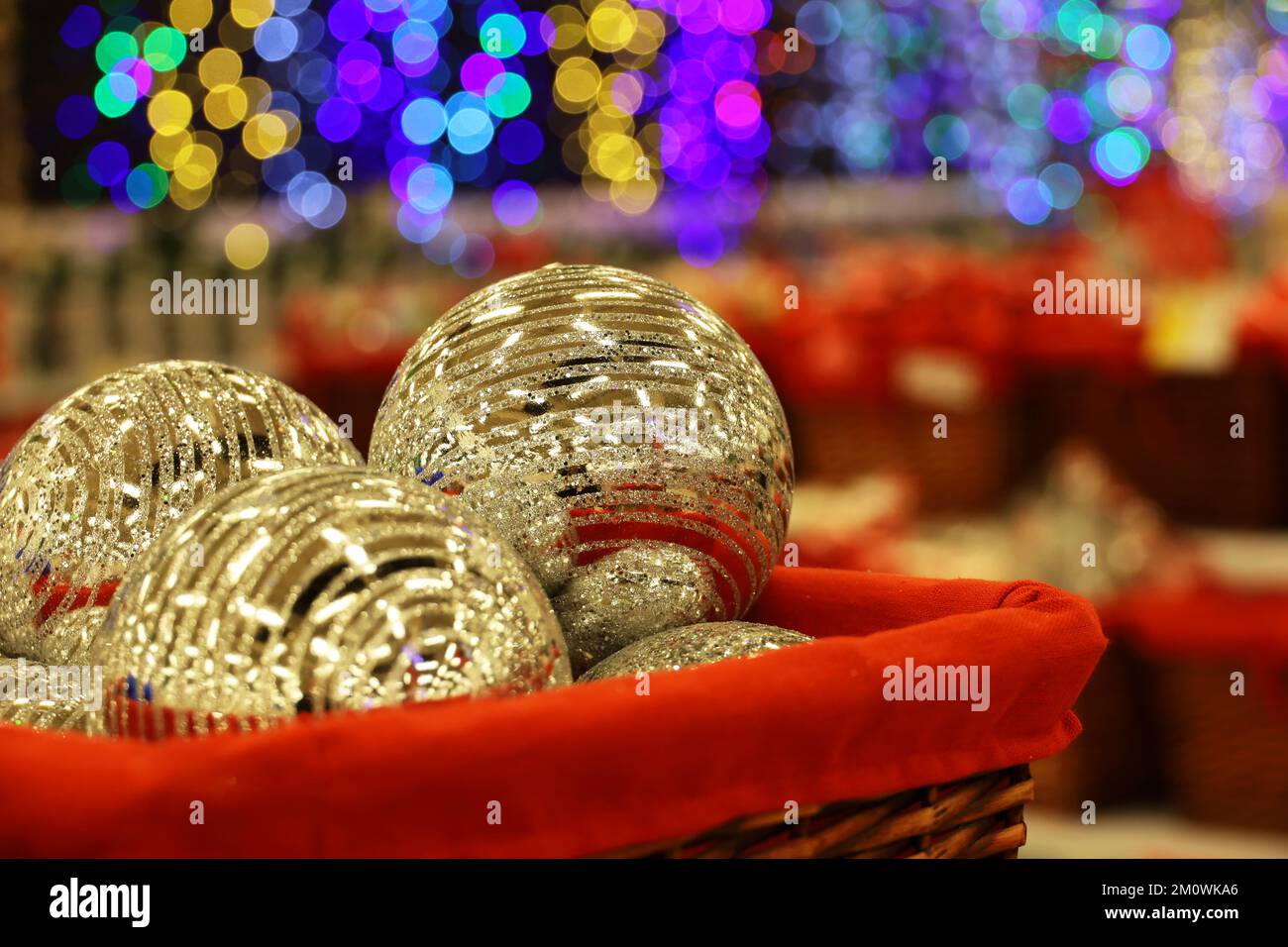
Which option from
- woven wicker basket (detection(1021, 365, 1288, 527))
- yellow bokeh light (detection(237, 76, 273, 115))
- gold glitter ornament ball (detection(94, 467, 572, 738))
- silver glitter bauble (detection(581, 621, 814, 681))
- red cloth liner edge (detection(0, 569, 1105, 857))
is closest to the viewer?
red cloth liner edge (detection(0, 569, 1105, 857))

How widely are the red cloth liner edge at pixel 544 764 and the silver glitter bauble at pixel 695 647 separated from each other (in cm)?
9

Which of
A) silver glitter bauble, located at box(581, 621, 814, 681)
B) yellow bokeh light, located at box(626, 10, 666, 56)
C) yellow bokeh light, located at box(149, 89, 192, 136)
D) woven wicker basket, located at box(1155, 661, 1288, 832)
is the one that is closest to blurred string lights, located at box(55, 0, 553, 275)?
yellow bokeh light, located at box(149, 89, 192, 136)

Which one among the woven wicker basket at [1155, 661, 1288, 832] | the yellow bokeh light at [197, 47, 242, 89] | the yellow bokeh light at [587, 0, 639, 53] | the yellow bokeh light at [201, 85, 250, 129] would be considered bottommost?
the woven wicker basket at [1155, 661, 1288, 832]

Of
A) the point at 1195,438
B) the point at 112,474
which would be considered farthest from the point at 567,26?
the point at 112,474

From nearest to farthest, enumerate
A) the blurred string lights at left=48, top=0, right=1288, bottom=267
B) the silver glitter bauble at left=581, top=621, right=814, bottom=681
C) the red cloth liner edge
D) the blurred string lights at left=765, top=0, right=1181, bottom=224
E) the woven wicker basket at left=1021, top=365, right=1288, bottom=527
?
the red cloth liner edge, the silver glitter bauble at left=581, top=621, right=814, bottom=681, the woven wicker basket at left=1021, top=365, right=1288, bottom=527, the blurred string lights at left=765, top=0, right=1181, bottom=224, the blurred string lights at left=48, top=0, right=1288, bottom=267

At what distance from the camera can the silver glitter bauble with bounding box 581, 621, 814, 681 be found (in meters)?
0.76

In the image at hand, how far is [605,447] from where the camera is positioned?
33.1 inches

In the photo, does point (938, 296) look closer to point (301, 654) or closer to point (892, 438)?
point (892, 438)

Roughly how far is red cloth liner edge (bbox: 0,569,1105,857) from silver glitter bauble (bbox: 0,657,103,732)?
0.76 ft

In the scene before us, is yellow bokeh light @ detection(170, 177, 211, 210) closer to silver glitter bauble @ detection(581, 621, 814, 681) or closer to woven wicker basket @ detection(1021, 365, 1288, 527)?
woven wicker basket @ detection(1021, 365, 1288, 527)

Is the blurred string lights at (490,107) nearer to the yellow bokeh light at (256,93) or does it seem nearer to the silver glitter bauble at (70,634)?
the yellow bokeh light at (256,93)

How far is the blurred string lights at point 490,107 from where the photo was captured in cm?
425

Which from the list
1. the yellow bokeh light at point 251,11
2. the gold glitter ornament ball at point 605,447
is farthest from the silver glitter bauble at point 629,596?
the yellow bokeh light at point 251,11

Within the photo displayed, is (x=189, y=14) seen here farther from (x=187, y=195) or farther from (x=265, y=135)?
(x=187, y=195)
